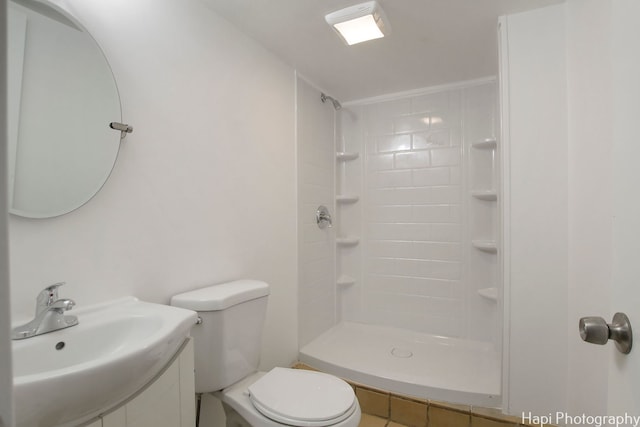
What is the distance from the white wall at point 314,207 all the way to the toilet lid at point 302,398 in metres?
0.80

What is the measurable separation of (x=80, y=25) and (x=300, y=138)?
1.32m

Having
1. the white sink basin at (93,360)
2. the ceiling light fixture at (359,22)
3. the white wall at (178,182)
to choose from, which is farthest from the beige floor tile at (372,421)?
the ceiling light fixture at (359,22)

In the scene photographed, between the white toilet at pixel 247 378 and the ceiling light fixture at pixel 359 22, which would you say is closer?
the white toilet at pixel 247 378

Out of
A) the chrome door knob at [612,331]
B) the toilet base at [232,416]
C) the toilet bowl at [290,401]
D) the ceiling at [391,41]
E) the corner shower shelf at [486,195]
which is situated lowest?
the toilet base at [232,416]

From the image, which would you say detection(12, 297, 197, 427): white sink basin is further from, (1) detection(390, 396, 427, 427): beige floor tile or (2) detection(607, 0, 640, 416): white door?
(1) detection(390, 396, 427, 427): beige floor tile

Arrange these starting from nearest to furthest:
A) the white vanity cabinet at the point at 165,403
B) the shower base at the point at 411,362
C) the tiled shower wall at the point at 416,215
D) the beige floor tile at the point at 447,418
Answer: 1. the white vanity cabinet at the point at 165,403
2. the beige floor tile at the point at 447,418
3. the shower base at the point at 411,362
4. the tiled shower wall at the point at 416,215

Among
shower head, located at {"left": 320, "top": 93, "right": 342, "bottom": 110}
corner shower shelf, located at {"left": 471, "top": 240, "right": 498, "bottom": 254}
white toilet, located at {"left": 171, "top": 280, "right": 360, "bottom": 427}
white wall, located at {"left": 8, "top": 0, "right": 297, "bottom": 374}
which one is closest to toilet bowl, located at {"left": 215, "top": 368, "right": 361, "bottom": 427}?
white toilet, located at {"left": 171, "top": 280, "right": 360, "bottom": 427}

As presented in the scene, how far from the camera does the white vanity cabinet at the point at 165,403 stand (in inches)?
30.7

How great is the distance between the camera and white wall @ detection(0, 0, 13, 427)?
248 millimetres

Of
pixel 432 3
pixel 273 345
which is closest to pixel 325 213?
pixel 273 345

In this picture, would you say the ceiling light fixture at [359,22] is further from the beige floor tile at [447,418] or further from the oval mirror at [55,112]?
the beige floor tile at [447,418]

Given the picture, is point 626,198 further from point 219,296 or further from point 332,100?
point 332,100

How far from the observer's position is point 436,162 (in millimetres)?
2428

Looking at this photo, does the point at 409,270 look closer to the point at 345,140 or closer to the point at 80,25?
the point at 345,140
